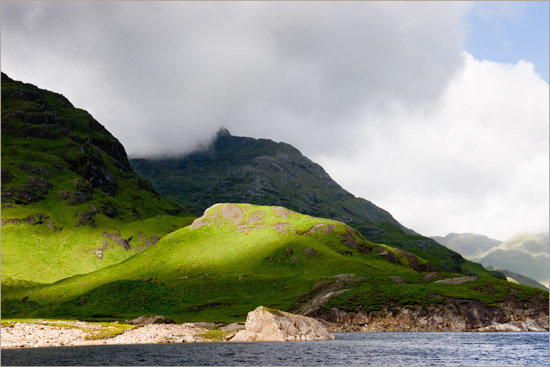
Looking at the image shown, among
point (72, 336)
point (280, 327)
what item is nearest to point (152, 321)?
point (72, 336)

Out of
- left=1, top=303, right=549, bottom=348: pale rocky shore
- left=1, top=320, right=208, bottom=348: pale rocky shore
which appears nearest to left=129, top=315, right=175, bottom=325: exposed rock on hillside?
left=1, top=303, right=549, bottom=348: pale rocky shore

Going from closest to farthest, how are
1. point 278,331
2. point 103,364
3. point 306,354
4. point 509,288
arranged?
point 103,364
point 306,354
point 278,331
point 509,288

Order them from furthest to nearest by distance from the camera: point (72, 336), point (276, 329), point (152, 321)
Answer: point (152, 321) → point (72, 336) → point (276, 329)

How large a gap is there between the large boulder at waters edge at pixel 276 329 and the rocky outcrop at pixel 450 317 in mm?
50170

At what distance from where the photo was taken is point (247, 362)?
71.3m

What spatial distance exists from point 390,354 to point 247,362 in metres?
27.6

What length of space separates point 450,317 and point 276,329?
82614mm

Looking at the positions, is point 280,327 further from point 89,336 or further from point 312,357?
point 89,336

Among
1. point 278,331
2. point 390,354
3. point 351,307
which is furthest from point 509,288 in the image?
point 390,354

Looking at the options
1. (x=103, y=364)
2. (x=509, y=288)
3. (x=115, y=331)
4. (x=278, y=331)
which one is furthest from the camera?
→ (x=509, y=288)

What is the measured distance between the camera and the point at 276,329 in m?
117

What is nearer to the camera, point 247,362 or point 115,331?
point 247,362

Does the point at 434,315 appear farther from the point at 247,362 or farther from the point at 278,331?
the point at 247,362

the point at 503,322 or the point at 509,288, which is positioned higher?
the point at 509,288
